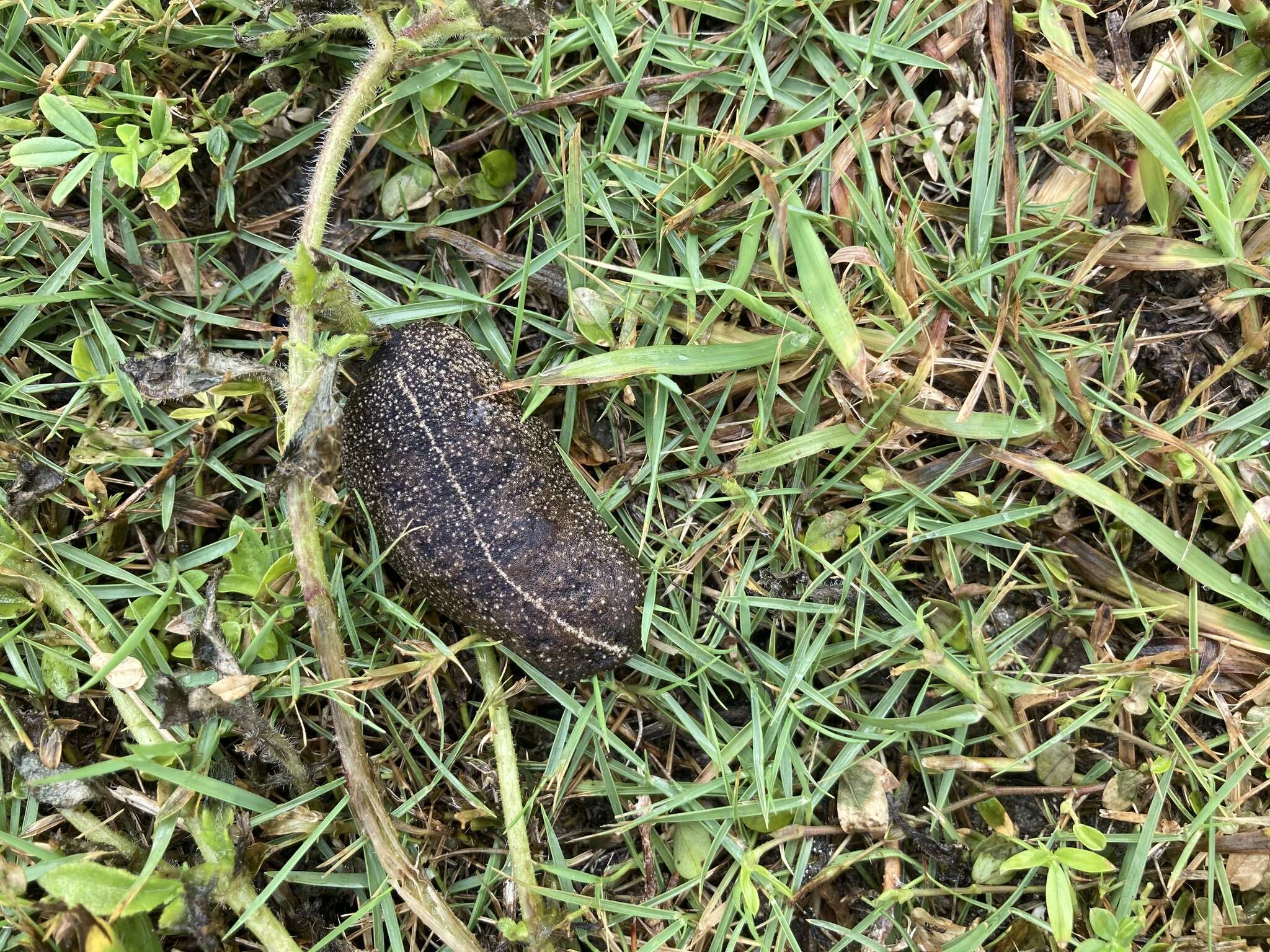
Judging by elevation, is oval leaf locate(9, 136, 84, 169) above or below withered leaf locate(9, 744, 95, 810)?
above

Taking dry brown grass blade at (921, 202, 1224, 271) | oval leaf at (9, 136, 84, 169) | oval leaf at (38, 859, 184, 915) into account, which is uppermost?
oval leaf at (9, 136, 84, 169)

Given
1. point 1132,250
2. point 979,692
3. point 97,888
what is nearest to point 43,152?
point 97,888

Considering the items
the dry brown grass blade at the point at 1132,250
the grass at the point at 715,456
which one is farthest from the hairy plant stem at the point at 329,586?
the dry brown grass blade at the point at 1132,250

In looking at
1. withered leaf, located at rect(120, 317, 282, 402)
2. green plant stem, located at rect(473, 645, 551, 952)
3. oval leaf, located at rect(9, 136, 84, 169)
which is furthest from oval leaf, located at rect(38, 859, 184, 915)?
oval leaf, located at rect(9, 136, 84, 169)

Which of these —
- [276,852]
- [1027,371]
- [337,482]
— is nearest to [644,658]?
[337,482]

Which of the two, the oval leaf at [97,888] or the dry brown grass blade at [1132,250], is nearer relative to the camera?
the oval leaf at [97,888]

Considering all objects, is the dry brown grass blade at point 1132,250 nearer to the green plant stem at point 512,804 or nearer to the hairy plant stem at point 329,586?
the hairy plant stem at point 329,586

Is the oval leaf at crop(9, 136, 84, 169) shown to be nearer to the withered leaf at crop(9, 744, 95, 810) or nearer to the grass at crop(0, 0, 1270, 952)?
the grass at crop(0, 0, 1270, 952)
